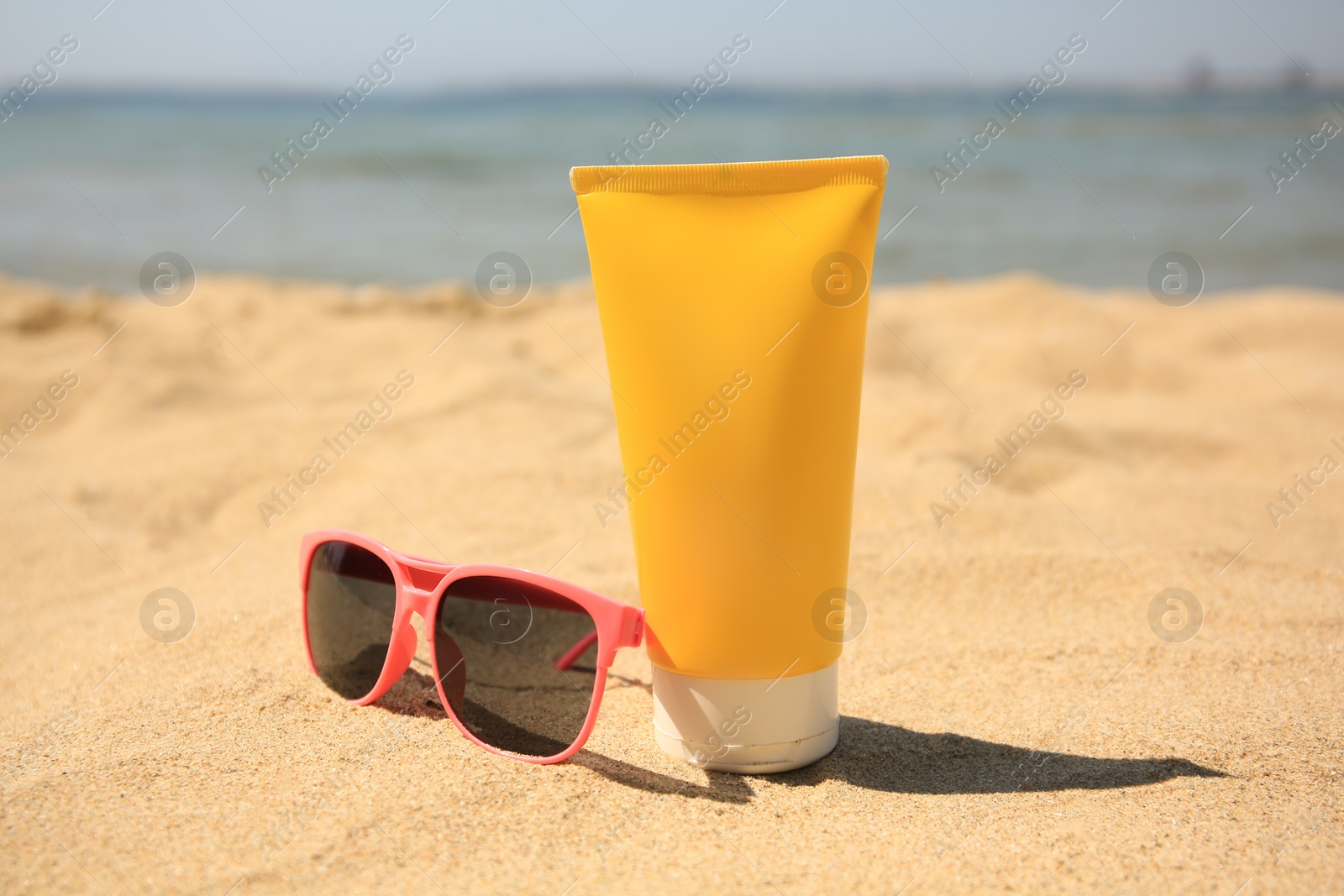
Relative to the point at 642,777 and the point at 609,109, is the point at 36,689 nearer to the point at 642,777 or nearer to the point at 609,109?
the point at 642,777

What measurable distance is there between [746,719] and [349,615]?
2.34ft

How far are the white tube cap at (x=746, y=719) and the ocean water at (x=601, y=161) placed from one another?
570cm

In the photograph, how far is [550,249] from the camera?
7500 mm

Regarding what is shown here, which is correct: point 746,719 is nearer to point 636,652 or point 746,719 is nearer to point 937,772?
point 937,772

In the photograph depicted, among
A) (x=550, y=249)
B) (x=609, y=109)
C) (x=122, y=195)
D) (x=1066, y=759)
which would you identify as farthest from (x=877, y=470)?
(x=609, y=109)

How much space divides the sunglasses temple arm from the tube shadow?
0.42 meters

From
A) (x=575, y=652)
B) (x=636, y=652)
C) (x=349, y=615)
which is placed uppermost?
(x=349, y=615)

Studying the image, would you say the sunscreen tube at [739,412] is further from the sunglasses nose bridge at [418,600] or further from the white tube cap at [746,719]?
the sunglasses nose bridge at [418,600]

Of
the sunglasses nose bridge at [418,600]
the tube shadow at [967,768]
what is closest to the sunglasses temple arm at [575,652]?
the sunglasses nose bridge at [418,600]

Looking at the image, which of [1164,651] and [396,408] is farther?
[396,408]

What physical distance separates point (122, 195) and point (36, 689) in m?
9.25

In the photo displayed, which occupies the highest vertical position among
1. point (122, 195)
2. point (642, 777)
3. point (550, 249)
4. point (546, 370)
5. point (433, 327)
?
point (122, 195)

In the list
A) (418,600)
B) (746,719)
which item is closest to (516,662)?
(418,600)

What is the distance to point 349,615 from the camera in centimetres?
161
